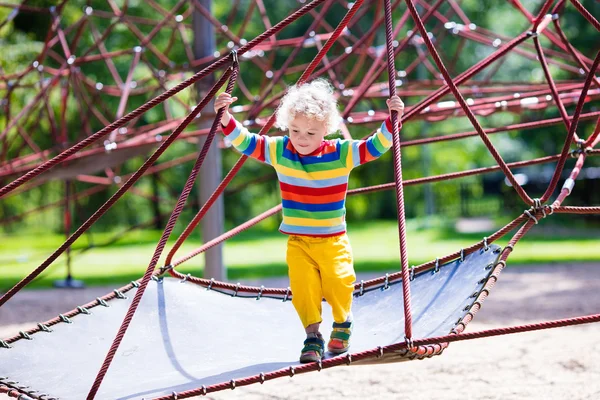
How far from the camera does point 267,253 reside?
1526cm

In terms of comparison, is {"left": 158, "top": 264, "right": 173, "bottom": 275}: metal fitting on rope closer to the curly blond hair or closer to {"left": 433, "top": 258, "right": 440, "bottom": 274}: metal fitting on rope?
{"left": 433, "top": 258, "right": 440, "bottom": 274}: metal fitting on rope

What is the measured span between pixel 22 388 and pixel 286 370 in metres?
1.12

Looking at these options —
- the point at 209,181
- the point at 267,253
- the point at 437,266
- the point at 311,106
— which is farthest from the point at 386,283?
the point at 267,253

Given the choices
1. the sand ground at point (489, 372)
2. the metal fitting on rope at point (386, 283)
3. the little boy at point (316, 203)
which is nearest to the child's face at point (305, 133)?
the little boy at point (316, 203)

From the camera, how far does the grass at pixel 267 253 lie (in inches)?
472

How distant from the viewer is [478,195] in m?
22.7

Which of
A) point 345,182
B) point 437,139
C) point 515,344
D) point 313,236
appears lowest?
point 515,344

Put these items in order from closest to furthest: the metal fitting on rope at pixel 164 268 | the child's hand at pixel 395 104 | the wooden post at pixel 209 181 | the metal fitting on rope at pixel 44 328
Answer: the child's hand at pixel 395 104 < the metal fitting on rope at pixel 44 328 < the metal fitting on rope at pixel 164 268 < the wooden post at pixel 209 181

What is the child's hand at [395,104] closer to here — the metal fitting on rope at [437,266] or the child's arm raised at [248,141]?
the child's arm raised at [248,141]

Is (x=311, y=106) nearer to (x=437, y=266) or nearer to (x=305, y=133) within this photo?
(x=305, y=133)

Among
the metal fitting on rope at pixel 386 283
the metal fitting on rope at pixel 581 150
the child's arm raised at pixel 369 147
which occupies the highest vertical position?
the metal fitting on rope at pixel 581 150

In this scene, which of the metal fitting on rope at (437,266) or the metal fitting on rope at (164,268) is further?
the metal fitting on rope at (164,268)

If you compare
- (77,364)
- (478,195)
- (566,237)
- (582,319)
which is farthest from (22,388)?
(478,195)

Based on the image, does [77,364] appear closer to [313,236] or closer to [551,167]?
[313,236]
